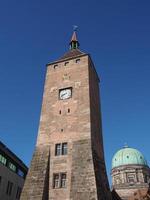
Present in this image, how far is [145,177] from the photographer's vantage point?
67.8 metres

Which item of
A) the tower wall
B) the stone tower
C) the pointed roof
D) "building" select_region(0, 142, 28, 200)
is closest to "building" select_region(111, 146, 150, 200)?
"building" select_region(0, 142, 28, 200)

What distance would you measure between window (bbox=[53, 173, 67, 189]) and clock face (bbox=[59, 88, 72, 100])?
27.8 ft

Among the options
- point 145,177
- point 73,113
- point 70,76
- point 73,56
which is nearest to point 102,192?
point 73,113

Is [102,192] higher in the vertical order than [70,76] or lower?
lower

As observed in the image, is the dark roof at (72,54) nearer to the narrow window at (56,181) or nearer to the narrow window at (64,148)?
the narrow window at (64,148)

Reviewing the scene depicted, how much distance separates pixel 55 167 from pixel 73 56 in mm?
14012

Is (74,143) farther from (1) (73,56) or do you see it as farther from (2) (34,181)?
(1) (73,56)

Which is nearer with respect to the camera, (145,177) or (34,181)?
(34,181)

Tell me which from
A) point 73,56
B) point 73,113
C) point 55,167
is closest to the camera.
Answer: point 55,167

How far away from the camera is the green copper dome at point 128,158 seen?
70.8m

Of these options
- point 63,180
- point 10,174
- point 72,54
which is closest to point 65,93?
point 72,54

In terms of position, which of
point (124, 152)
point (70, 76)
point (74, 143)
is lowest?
point (74, 143)

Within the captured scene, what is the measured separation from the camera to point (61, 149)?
78.1 feet

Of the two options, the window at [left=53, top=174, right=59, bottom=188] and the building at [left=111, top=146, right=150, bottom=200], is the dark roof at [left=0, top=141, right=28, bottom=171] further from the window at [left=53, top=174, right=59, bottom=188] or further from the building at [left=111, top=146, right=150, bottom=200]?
the building at [left=111, top=146, right=150, bottom=200]
